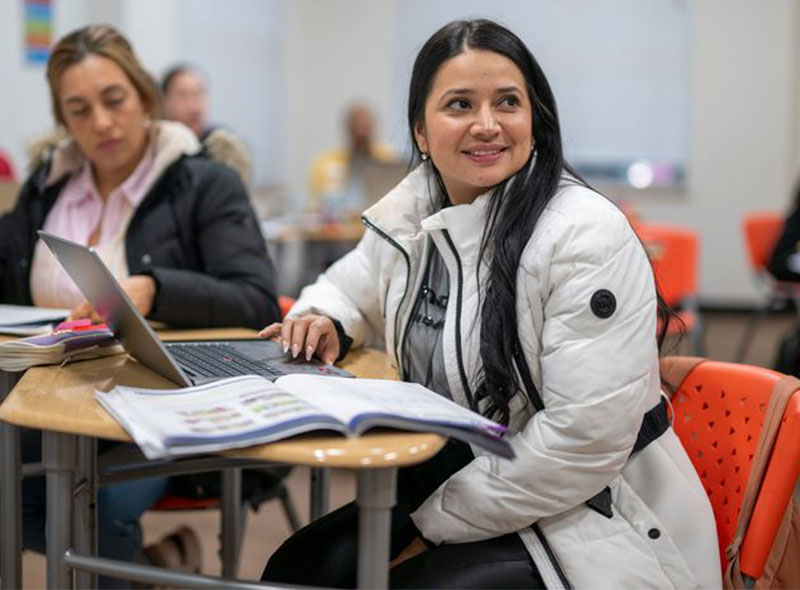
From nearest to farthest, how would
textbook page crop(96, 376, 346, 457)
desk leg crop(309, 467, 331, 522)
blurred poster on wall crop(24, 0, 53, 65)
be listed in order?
1. textbook page crop(96, 376, 346, 457)
2. desk leg crop(309, 467, 331, 522)
3. blurred poster on wall crop(24, 0, 53, 65)

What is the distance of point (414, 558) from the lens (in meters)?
1.35

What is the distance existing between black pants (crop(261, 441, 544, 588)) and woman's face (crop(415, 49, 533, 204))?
395 millimetres

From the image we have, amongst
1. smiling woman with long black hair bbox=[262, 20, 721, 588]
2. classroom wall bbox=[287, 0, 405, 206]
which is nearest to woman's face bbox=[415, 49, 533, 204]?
smiling woman with long black hair bbox=[262, 20, 721, 588]

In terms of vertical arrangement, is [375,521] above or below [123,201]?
below

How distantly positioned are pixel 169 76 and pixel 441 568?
4195 mm

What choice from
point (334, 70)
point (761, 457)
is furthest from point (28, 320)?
point (334, 70)

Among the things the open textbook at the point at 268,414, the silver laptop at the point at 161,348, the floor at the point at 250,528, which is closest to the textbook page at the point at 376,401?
the open textbook at the point at 268,414

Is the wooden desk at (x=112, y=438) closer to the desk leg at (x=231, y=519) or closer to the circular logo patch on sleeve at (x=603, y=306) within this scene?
the circular logo patch on sleeve at (x=603, y=306)

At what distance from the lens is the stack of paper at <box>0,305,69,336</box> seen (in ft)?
5.66

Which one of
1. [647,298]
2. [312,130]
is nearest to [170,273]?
[647,298]

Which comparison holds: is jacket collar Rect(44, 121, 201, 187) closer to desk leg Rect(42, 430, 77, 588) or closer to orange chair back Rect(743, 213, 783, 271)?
desk leg Rect(42, 430, 77, 588)

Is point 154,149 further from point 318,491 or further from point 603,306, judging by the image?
point 603,306

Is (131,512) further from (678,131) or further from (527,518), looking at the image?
(678,131)

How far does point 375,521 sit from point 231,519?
1073mm
